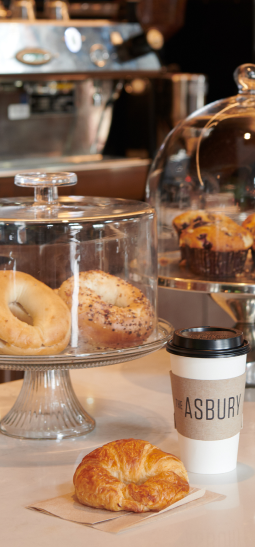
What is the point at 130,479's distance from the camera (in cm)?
75

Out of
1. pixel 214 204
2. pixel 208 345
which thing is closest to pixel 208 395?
pixel 208 345

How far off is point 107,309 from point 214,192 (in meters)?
0.47

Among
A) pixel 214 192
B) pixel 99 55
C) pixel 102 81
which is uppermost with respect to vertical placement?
pixel 99 55

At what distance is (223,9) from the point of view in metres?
3.58

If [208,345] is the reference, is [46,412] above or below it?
below

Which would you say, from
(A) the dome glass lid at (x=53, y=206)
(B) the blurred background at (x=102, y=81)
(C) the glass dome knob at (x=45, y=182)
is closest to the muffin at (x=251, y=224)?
(A) the dome glass lid at (x=53, y=206)

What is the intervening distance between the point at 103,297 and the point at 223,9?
2997 mm

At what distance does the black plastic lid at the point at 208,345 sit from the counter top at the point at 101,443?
6.0 inches

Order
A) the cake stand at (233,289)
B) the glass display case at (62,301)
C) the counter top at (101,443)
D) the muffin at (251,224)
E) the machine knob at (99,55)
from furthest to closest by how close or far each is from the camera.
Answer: the machine knob at (99,55)
the muffin at (251,224)
the cake stand at (233,289)
the glass display case at (62,301)
the counter top at (101,443)

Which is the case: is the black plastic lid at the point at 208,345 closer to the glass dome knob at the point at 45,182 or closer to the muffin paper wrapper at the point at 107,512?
the muffin paper wrapper at the point at 107,512

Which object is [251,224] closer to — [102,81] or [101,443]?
[101,443]

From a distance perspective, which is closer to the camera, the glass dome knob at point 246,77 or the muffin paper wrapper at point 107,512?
the muffin paper wrapper at point 107,512

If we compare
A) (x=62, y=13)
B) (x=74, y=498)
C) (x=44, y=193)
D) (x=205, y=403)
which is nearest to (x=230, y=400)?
(x=205, y=403)

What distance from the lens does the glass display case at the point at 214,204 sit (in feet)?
4.06
